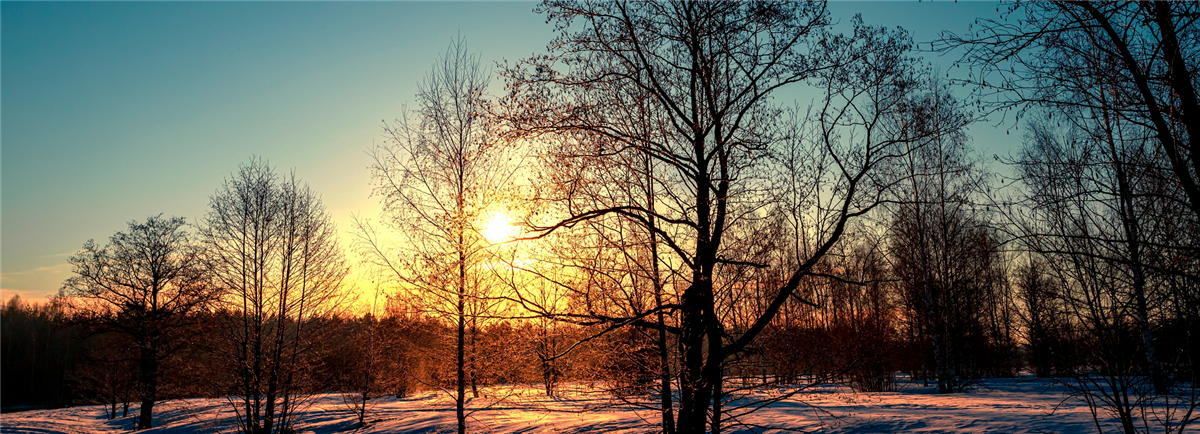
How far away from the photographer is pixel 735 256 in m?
6.50

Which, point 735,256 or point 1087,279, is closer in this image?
point 1087,279

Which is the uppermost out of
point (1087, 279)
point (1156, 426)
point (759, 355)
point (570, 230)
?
point (570, 230)

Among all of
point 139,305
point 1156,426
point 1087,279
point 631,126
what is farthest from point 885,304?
point 139,305

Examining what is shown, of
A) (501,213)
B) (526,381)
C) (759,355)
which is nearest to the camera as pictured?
(501,213)

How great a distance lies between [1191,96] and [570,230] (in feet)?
16.6

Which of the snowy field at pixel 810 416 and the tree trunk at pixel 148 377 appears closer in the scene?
the snowy field at pixel 810 416

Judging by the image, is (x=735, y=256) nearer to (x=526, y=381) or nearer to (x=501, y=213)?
(x=501, y=213)

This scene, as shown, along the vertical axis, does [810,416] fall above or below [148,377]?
above

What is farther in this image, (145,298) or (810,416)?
(145,298)

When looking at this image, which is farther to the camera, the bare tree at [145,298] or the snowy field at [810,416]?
the bare tree at [145,298]

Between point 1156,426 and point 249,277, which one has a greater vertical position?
point 249,277

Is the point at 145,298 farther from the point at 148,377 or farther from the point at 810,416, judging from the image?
the point at 810,416

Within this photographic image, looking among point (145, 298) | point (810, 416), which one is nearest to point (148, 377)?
point (145, 298)

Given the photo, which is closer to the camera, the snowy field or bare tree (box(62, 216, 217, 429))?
the snowy field
